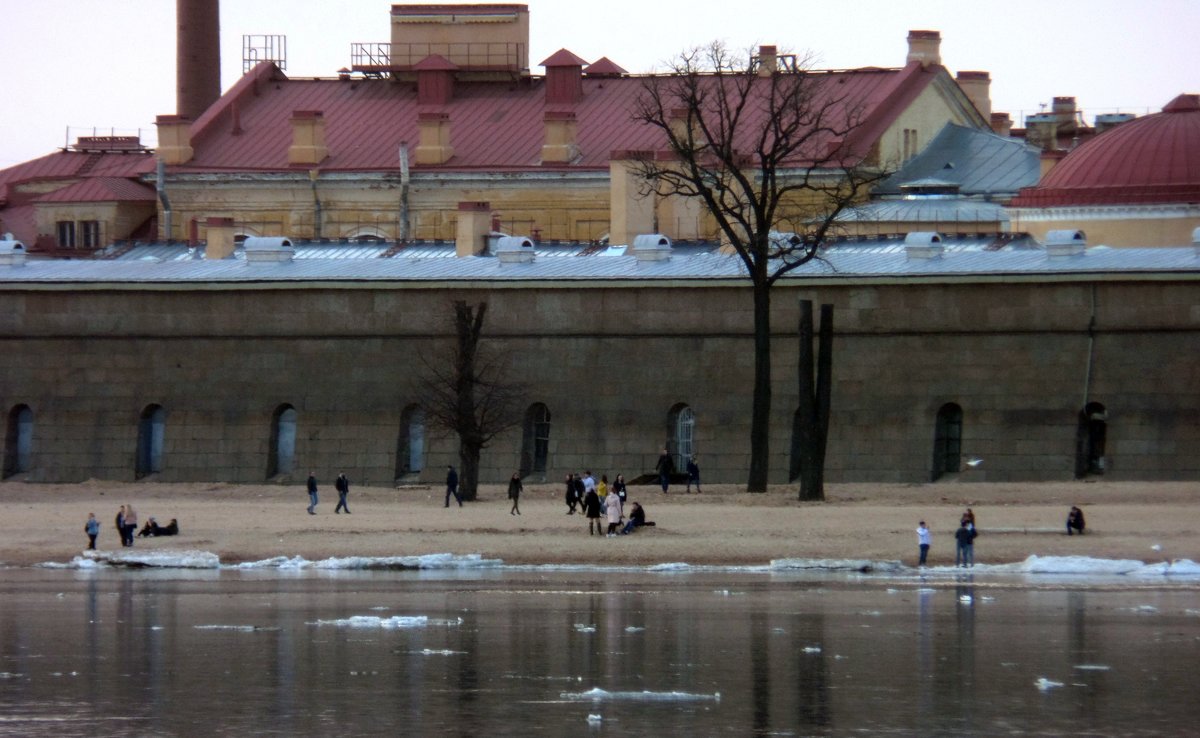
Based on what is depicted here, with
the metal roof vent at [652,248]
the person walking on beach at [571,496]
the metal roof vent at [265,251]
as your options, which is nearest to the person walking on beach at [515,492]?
the person walking on beach at [571,496]

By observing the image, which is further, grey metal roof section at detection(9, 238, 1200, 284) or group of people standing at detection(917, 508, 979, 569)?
grey metal roof section at detection(9, 238, 1200, 284)

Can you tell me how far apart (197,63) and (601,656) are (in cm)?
5552

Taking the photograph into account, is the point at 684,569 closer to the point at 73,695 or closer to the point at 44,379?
the point at 73,695

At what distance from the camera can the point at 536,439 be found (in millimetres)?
50000

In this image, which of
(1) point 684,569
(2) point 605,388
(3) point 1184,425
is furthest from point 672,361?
(1) point 684,569

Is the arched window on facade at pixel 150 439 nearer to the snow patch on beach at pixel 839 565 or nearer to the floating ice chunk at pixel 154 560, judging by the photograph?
the floating ice chunk at pixel 154 560

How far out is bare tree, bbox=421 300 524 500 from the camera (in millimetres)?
46000

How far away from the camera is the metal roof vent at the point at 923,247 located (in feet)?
161

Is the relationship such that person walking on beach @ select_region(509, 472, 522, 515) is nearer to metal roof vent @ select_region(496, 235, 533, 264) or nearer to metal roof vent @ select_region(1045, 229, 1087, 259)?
metal roof vent @ select_region(496, 235, 533, 264)

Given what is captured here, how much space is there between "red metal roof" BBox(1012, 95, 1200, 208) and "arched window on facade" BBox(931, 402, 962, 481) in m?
9.29

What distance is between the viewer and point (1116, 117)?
74562 mm

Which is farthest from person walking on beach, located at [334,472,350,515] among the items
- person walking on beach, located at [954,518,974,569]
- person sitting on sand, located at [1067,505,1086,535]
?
person sitting on sand, located at [1067,505,1086,535]

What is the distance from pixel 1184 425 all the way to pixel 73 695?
26.1 meters

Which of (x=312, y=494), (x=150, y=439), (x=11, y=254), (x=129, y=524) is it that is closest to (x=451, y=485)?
(x=312, y=494)
